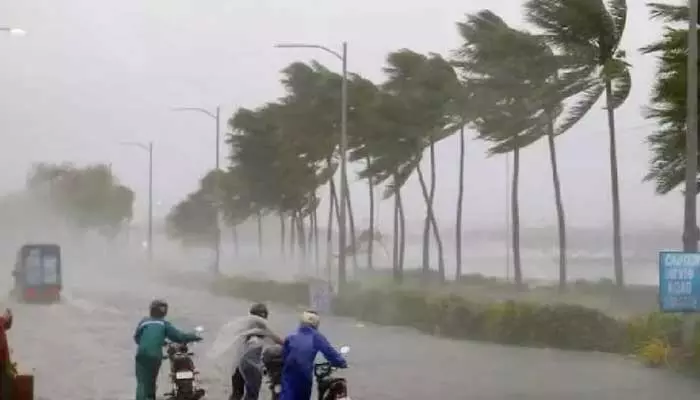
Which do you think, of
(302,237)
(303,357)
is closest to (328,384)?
(303,357)

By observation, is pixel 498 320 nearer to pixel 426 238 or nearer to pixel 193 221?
pixel 426 238

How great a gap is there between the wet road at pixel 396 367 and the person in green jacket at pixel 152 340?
76cm

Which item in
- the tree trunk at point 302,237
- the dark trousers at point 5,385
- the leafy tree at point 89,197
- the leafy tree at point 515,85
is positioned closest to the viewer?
the dark trousers at point 5,385

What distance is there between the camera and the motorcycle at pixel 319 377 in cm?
1067

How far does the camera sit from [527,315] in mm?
25141

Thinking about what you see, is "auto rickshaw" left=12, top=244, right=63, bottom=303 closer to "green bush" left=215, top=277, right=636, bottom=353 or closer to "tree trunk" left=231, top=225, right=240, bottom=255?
"green bush" left=215, top=277, right=636, bottom=353

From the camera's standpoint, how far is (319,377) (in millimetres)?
11055

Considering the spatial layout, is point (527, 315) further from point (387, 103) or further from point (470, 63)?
point (387, 103)

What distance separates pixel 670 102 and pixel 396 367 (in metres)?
7.80

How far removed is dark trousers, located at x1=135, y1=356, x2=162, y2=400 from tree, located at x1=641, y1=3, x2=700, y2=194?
42.1ft

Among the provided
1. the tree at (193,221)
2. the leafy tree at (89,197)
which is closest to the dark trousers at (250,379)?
the tree at (193,221)

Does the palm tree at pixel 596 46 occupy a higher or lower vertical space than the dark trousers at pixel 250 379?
higher

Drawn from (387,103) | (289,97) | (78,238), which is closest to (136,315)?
(387,103)

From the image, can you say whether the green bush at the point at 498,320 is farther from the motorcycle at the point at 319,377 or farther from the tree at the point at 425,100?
the motorcycle at the point at 319,377
